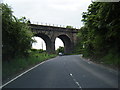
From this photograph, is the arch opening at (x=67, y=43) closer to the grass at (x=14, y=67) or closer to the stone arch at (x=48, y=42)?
the stone arch at (x=48, y=42)

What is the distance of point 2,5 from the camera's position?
1405 centimetres

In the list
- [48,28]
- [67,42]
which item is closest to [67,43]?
[67,42]

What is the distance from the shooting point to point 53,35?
63625 millimetres

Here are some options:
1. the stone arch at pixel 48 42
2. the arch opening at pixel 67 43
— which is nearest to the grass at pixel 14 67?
the stone arch at pixel 48 42

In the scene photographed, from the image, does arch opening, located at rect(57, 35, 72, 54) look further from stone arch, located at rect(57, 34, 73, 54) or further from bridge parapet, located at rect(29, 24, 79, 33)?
bridge parapet, located at rect(29, 24, 79, 33)

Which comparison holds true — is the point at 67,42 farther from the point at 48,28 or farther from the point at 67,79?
the point at 67,79

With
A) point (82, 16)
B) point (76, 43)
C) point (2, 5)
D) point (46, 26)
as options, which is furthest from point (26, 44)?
point (76, 43)

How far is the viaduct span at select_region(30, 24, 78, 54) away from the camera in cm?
5919

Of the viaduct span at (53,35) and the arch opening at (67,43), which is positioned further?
the arch opening at (67,43)

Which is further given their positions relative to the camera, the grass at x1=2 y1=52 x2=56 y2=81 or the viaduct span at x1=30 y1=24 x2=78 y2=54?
the viaduct span at x1=30 y1=24 x2=78 y2=54

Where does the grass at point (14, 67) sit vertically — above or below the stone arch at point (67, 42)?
below

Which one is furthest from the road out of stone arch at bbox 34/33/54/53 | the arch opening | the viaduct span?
the arch opening

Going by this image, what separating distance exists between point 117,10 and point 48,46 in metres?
52.7

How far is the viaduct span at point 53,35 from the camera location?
59188mm
